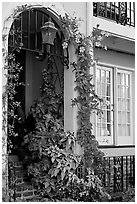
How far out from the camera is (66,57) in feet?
24.3

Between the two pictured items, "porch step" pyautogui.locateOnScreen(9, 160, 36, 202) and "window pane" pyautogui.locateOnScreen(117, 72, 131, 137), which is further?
"window pane" pyautogui.locateOnScreen(117, 72, 131, 137)

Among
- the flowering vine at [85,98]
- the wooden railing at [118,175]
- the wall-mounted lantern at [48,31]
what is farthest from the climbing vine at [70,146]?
the wooden railing at [118,175]

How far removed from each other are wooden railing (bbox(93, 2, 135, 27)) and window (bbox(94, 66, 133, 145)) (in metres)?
1.29

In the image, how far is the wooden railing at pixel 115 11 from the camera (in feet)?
28.2

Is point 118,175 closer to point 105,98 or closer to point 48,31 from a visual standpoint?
point 105,98

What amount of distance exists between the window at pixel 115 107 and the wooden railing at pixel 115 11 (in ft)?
4.23

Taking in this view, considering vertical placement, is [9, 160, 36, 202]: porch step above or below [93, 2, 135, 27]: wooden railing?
below

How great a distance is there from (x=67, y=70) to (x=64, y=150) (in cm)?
159

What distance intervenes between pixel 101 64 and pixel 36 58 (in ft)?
5.64

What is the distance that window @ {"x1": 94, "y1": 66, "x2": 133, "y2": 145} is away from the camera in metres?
9.59

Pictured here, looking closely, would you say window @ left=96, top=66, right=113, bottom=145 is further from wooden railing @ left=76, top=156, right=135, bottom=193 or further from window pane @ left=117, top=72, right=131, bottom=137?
wooden railing @ left=76, top=156, right=135, bottom=193

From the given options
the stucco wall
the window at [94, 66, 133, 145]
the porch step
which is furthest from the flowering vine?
the stucco wall

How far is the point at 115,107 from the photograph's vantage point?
9844 millimetres

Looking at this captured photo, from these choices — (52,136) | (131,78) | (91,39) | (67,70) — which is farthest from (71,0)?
(131,78)
